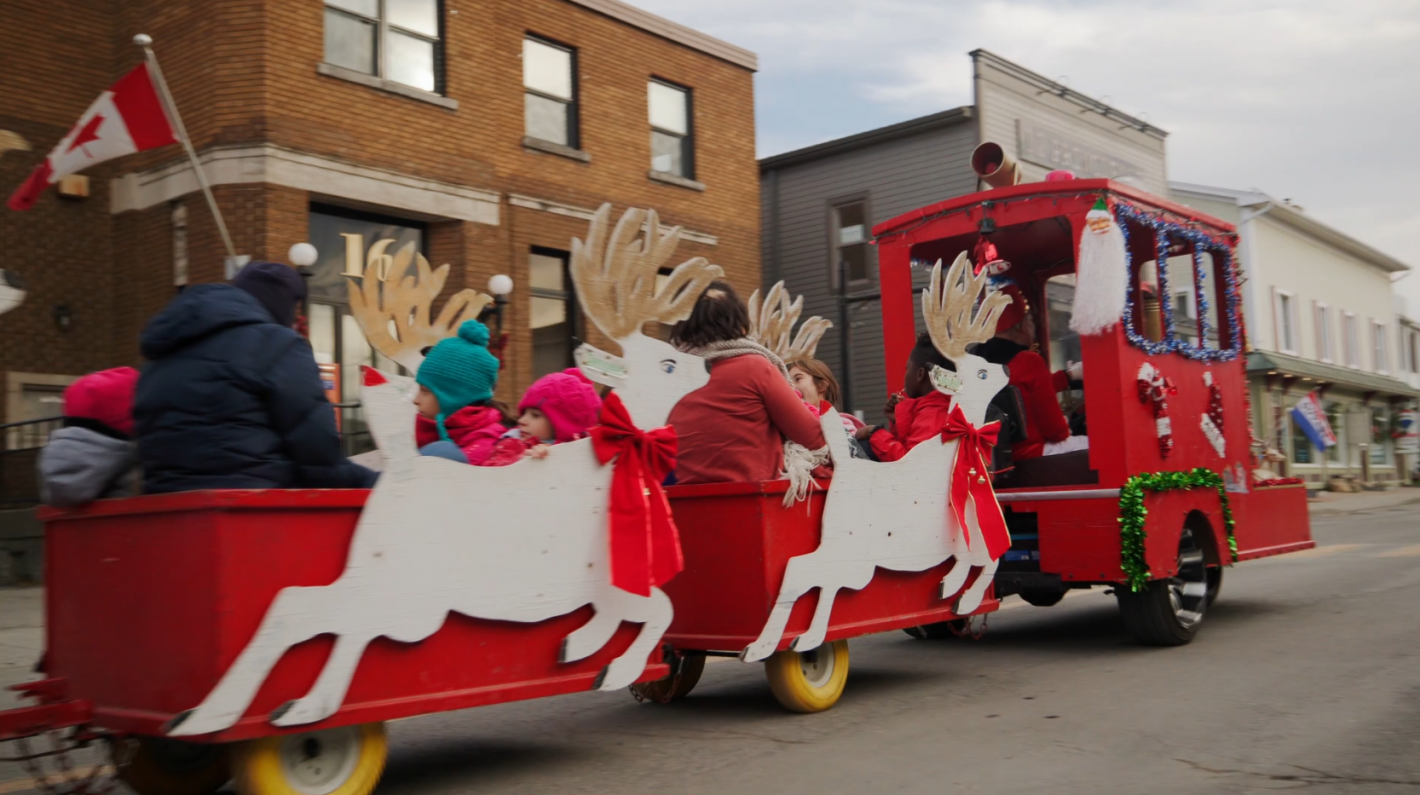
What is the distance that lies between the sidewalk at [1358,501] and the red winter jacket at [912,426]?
1985cm

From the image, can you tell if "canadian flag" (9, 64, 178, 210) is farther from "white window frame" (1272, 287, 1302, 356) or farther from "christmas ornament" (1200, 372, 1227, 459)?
"white window frame" (1272, 287, 1302, 356)

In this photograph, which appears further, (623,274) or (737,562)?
(737,562)

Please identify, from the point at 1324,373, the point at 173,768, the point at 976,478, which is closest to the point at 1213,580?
the point at 976,478

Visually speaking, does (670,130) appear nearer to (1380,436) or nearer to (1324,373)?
(1324,373)

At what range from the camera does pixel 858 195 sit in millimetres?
23484

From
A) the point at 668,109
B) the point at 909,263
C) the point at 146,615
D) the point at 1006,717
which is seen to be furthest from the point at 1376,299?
the point at 146,615

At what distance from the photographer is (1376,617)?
8547 millimetres

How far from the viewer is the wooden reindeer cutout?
5.20 meters

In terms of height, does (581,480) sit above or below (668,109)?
below

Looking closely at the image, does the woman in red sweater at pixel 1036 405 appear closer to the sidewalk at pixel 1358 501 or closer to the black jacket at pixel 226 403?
the black jacket at pixel 226 403

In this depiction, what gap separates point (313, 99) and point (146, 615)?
1098 cm

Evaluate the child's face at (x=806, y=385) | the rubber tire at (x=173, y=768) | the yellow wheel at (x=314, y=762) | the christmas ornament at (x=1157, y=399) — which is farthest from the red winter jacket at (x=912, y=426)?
the rubber tire at (x=173, y=768)

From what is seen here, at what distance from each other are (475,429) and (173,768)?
5.63 feet

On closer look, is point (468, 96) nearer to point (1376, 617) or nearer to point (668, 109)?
point (668, 109)
